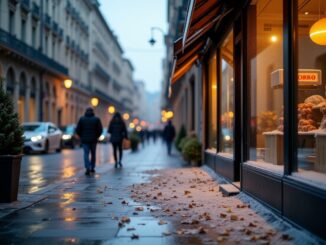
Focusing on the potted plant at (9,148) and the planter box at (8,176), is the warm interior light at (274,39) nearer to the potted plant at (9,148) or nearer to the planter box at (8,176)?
the potted plant at (9,148)

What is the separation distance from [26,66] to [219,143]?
29.4 m

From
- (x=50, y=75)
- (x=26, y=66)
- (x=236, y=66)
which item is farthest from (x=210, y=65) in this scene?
(x=50, y=75)

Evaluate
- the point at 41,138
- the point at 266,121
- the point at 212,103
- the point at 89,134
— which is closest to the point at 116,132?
the point at 89,134

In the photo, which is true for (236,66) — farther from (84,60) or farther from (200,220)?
(84,60)

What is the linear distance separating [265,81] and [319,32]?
1.91 metres

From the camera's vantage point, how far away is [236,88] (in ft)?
34.5

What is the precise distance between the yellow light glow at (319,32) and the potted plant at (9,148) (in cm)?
466

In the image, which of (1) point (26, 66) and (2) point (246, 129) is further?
→ (1) point (26, 66)

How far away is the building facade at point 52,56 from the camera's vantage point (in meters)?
36.7

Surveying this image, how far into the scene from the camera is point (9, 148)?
327 inches

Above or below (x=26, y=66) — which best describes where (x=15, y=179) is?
below

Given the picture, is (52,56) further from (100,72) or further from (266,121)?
(266,121)

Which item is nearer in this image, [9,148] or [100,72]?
[9,148]

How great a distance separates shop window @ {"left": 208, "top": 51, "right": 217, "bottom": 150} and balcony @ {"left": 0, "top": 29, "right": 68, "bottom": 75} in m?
20.4
